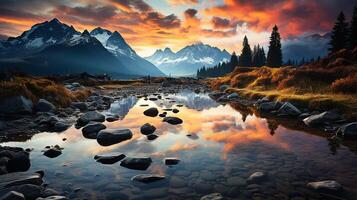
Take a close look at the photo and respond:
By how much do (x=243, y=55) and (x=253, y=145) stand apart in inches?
3850

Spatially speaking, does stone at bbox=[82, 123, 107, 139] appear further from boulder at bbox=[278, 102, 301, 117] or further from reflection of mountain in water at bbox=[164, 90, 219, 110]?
reflection of mountain in water at bbox=[164, 90, 219, 110]

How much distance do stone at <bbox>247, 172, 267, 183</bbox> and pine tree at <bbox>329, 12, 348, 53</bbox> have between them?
64622 millimetres

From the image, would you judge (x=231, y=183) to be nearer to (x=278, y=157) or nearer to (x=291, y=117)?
(x=278, y=157)

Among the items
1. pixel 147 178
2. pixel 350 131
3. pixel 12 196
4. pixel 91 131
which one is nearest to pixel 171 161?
pixel 147 178

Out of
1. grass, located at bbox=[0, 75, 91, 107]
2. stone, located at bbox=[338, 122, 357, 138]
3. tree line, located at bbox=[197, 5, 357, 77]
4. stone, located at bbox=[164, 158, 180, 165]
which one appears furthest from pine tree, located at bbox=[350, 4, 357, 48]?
stone, located at bbox=[164, 158, 180, 165]

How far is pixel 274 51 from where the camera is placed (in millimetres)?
83812

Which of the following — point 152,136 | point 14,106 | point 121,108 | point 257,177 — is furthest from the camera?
point 121,108

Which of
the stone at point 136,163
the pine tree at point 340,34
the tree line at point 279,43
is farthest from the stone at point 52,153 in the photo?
the pine tree at point 340,34

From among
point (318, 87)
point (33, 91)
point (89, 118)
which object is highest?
point (318, 87)

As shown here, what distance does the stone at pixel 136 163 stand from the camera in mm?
9711

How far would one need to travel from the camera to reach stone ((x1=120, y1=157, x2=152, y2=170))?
9.71 m

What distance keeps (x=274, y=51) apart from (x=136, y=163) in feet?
270

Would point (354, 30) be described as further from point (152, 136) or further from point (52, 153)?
point (52, 153)

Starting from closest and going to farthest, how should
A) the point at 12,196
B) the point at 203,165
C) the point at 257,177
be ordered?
the point at 12,196 < the point at 257,177 < the point at 203,165
